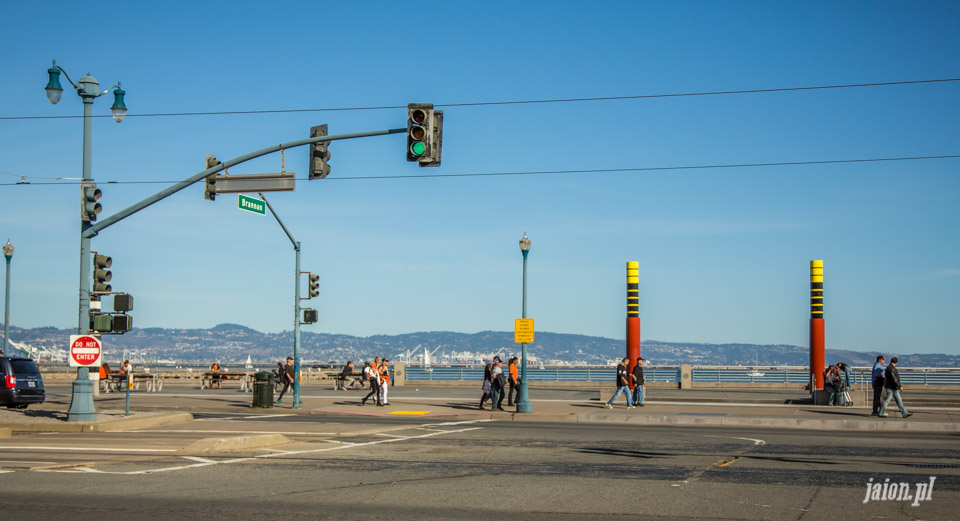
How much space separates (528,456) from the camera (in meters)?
16.6

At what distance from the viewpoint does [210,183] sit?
21797 millimetres

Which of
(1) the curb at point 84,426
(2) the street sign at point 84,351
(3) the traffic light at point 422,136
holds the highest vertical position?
(3) the traffic light at point 422,136

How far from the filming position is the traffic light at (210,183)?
21625 millimetres

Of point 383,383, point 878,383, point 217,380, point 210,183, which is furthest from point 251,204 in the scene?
point 217,380

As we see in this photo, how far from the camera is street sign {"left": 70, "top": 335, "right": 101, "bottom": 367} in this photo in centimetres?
2200

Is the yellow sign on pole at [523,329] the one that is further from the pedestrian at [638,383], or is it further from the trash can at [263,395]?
the trash can at [263,395]

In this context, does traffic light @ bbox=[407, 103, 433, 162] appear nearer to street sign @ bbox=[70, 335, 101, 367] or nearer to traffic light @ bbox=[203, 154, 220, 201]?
traffic light @ bbox=[203, 154, 220, 201]

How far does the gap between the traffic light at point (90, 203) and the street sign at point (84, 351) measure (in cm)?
290

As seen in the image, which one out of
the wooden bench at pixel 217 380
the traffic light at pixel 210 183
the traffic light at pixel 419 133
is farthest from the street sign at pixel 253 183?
the wooden bench at pixel 217 380

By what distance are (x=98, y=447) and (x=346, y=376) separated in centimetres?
2903

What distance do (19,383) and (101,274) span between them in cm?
1004

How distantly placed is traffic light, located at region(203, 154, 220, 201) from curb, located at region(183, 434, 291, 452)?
615cm

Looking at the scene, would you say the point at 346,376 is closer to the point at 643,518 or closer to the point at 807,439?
the point at 807,439

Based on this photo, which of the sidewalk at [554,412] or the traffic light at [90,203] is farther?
the sidewalk at [554,412]
